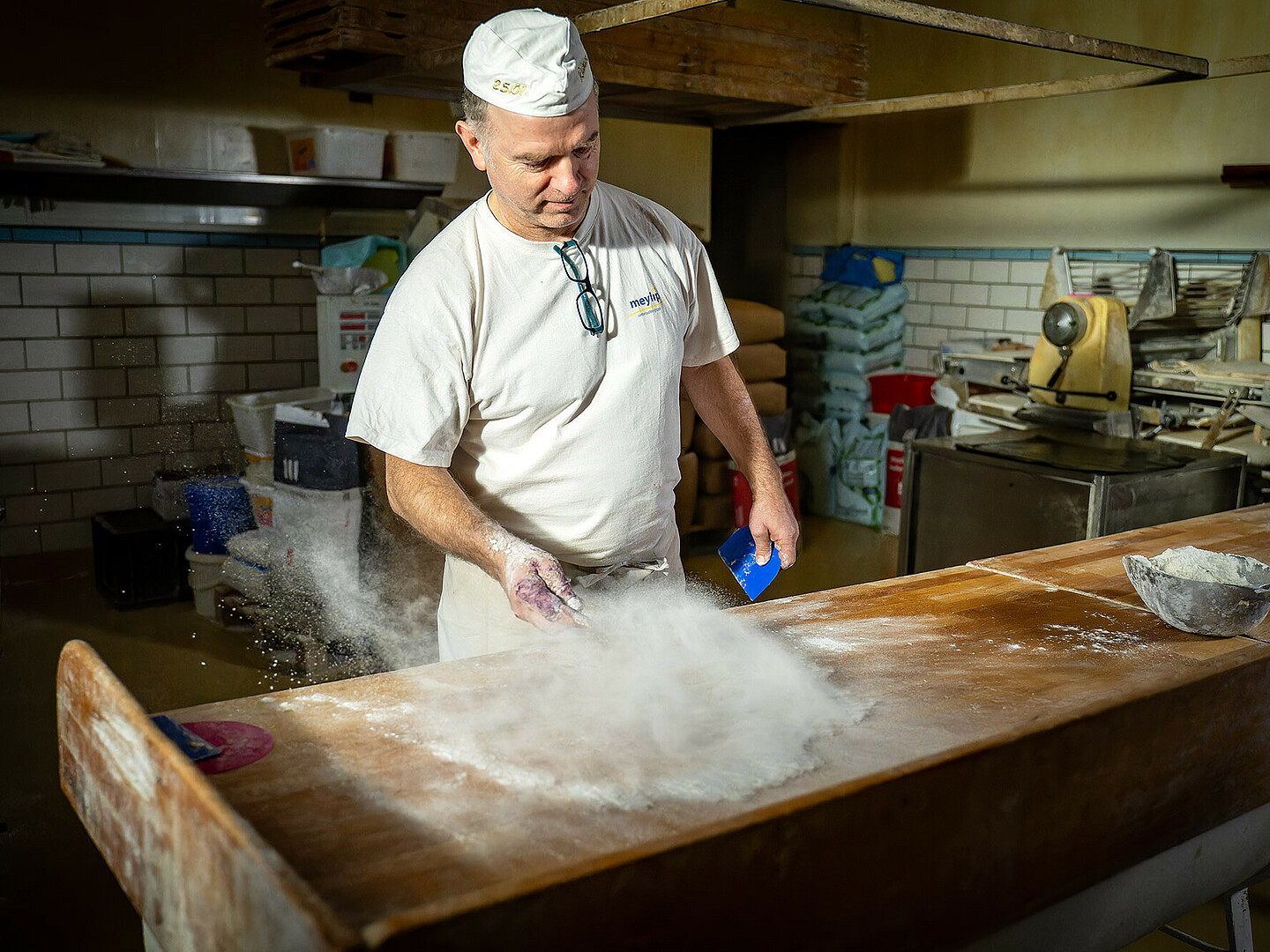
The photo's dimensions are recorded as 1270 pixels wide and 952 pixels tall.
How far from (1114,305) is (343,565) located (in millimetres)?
2963

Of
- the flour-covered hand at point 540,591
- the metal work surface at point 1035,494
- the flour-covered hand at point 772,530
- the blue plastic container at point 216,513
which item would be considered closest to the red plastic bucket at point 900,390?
Answer: the metal work surface at point 1035,494

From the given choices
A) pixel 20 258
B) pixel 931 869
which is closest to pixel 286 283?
pixel 20 258

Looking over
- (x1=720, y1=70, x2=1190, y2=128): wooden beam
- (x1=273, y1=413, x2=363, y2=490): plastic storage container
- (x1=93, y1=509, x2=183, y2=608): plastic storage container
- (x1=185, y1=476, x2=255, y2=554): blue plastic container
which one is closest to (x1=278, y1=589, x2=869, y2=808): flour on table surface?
(x1=720, y1=70, x2=1190, y2=128): wooden beam

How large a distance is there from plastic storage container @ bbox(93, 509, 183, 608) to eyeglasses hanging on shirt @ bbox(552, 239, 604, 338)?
10.6 feet

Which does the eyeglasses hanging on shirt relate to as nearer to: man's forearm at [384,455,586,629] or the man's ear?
the man's ear

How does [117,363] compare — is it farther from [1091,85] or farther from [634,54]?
[1091,85]

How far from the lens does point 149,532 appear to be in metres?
4.33

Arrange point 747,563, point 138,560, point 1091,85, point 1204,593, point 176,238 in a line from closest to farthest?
point 1204,593 → point 747,563 → point 1091,85 → point 138,560 → point 176,238

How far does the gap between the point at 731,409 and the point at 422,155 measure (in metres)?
3.22

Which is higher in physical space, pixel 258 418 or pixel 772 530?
pixel 772 530

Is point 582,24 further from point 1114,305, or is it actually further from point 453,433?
point 1114,305

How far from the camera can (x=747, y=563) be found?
1863 millimetres

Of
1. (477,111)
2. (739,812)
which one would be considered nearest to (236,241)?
(477,111)

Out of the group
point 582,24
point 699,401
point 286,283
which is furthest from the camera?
point 286,283
